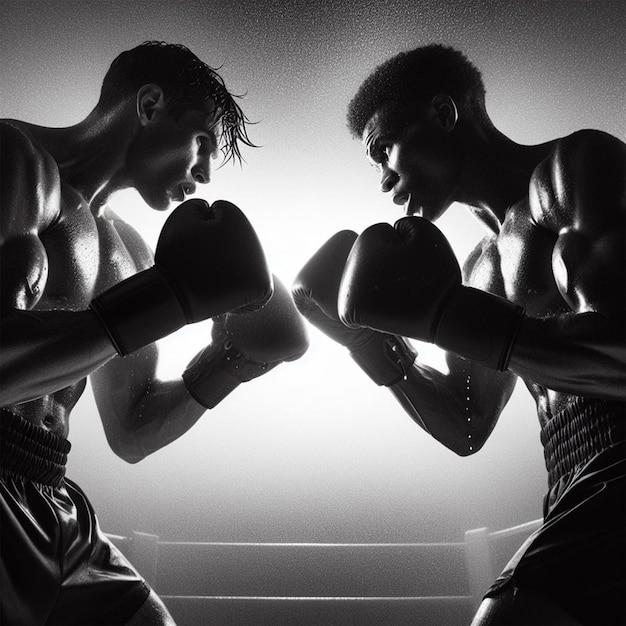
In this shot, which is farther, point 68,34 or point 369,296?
point 68,34

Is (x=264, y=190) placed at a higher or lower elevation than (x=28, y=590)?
higher

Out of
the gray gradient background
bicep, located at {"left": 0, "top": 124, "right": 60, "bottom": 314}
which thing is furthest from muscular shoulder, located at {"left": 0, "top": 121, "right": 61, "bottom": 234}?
the gray gradient background

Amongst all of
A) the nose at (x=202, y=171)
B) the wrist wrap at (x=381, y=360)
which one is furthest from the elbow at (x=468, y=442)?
the nose at (x=202, y=171)

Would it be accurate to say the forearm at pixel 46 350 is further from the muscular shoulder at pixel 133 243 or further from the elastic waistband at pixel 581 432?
the elastic waistband at pixel 581 432

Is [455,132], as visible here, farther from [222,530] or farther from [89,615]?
[222,530]

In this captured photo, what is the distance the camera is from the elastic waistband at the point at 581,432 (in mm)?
1141

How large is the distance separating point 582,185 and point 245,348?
81cm

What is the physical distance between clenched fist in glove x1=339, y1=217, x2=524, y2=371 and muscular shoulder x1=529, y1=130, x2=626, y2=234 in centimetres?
20

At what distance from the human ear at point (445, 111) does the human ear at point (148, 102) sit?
644 mm

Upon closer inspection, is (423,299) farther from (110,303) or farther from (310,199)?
(310,199)

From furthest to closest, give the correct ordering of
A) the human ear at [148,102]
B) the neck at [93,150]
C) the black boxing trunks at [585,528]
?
the human ear at [148,102], the neck at [93,150], the black boxing trunks at [585,528]

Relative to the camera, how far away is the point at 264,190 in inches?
74.6

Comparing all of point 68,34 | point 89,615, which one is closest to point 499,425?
point 89,615

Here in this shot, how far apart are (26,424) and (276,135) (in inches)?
40.4
